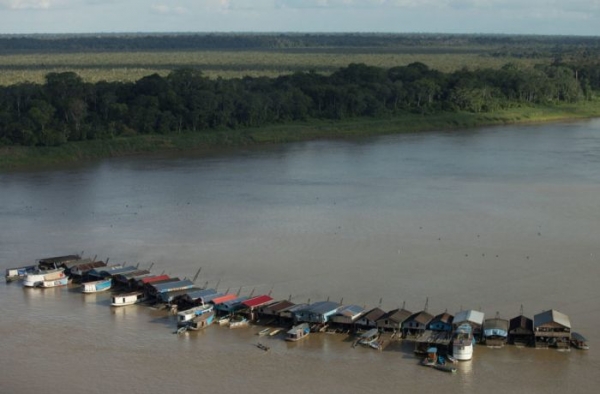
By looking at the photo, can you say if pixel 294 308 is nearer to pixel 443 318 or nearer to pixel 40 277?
pixel 443 318

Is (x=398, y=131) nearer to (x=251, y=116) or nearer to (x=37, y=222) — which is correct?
(x=251, y=116)

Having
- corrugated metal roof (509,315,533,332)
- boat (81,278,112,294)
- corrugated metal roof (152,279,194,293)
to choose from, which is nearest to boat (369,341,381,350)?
corrugated metal roof (509,315,533,332)

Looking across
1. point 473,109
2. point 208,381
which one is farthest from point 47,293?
point 473,109

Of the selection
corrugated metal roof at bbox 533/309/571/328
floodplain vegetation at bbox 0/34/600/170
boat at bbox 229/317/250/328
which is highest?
floodplain vegetation at bbox 0/34/600/170

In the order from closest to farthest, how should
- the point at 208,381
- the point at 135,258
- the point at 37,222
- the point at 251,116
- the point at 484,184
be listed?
the point at 208,381
the point at 135,258
the point at 37,222
the point at 484,184
the point at 251,116

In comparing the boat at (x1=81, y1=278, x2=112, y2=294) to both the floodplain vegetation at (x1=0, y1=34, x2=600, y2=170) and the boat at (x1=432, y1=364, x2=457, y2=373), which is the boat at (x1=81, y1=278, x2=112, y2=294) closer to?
the boat at (x1=432, y1=364, x2=457, y2=373)
